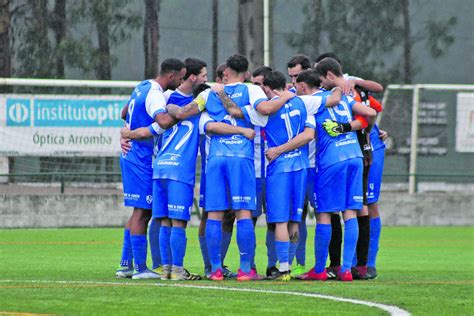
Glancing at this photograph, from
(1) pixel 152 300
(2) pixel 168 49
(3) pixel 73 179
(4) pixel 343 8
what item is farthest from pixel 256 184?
(4) pixel 343 8

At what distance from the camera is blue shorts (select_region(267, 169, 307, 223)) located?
37.9 ft

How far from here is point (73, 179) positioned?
22.1 meters

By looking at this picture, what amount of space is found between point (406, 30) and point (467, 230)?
5.06 meters

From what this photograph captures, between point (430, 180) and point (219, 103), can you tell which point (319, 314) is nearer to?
point (219, 103)

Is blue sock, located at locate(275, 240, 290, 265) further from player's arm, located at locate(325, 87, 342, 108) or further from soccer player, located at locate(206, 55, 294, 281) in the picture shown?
player's arm, located at locate(325, 87, 342, 108)

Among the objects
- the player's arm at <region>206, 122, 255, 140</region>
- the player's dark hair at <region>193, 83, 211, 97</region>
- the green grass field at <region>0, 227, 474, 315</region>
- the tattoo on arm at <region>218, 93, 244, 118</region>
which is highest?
the player's dark hair at <region>193, 83, 211, 97</region>

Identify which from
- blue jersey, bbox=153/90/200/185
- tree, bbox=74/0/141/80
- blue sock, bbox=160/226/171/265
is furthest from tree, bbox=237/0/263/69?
blue sock, bbox=160/226/171/265

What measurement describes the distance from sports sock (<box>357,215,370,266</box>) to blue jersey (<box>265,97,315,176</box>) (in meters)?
0.96

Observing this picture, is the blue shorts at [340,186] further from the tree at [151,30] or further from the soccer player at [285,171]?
the tree at [151,30]

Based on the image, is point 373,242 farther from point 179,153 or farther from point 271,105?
point 179,153

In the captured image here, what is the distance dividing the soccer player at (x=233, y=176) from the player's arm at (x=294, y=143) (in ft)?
0.67

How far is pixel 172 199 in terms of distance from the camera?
1154 centimetres

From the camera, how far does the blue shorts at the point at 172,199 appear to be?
1151 cm

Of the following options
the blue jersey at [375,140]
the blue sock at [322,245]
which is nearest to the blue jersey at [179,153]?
the blue sock at [322,245]
